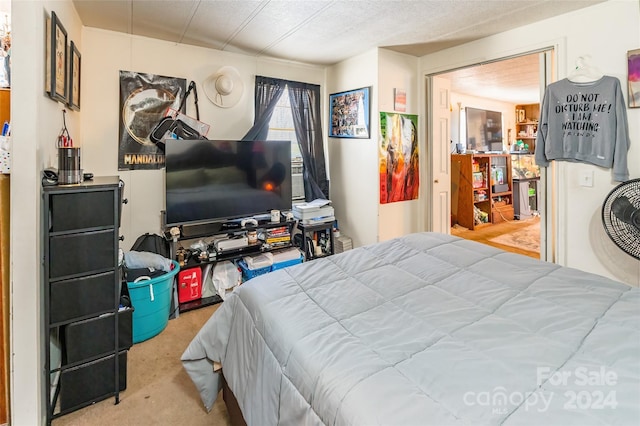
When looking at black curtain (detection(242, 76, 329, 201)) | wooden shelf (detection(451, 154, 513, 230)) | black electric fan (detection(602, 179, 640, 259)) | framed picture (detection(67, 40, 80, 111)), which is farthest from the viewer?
wooden shelf (detection(451, 154, 513, 230))

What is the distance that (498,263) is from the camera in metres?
1.70

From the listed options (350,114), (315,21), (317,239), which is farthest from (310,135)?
(315,21)

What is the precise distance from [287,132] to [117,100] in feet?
5.51

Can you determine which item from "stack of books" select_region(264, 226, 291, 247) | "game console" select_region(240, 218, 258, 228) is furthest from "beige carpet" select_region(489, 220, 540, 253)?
"game console" select_region(240, 218, 258, 228)

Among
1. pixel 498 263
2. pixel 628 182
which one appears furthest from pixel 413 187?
pixel 498 263

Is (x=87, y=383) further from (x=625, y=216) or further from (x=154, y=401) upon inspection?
(x=625, y=216)

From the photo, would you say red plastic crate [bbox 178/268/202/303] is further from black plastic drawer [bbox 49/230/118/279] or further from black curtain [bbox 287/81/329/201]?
black curtain [bbox 287/81/329/201]

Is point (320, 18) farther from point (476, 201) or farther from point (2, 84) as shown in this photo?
point (476, 201)

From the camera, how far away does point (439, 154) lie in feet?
12.6

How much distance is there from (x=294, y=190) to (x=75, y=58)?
230 cm

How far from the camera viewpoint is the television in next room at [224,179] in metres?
2.81

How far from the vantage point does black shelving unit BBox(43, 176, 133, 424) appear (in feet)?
5.19

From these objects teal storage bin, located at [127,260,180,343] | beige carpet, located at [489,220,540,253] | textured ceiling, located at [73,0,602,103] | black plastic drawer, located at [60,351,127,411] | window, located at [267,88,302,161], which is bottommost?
black plastic drawer, located at [60,351,127,411]

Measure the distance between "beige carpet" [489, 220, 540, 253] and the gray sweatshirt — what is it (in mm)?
2211
